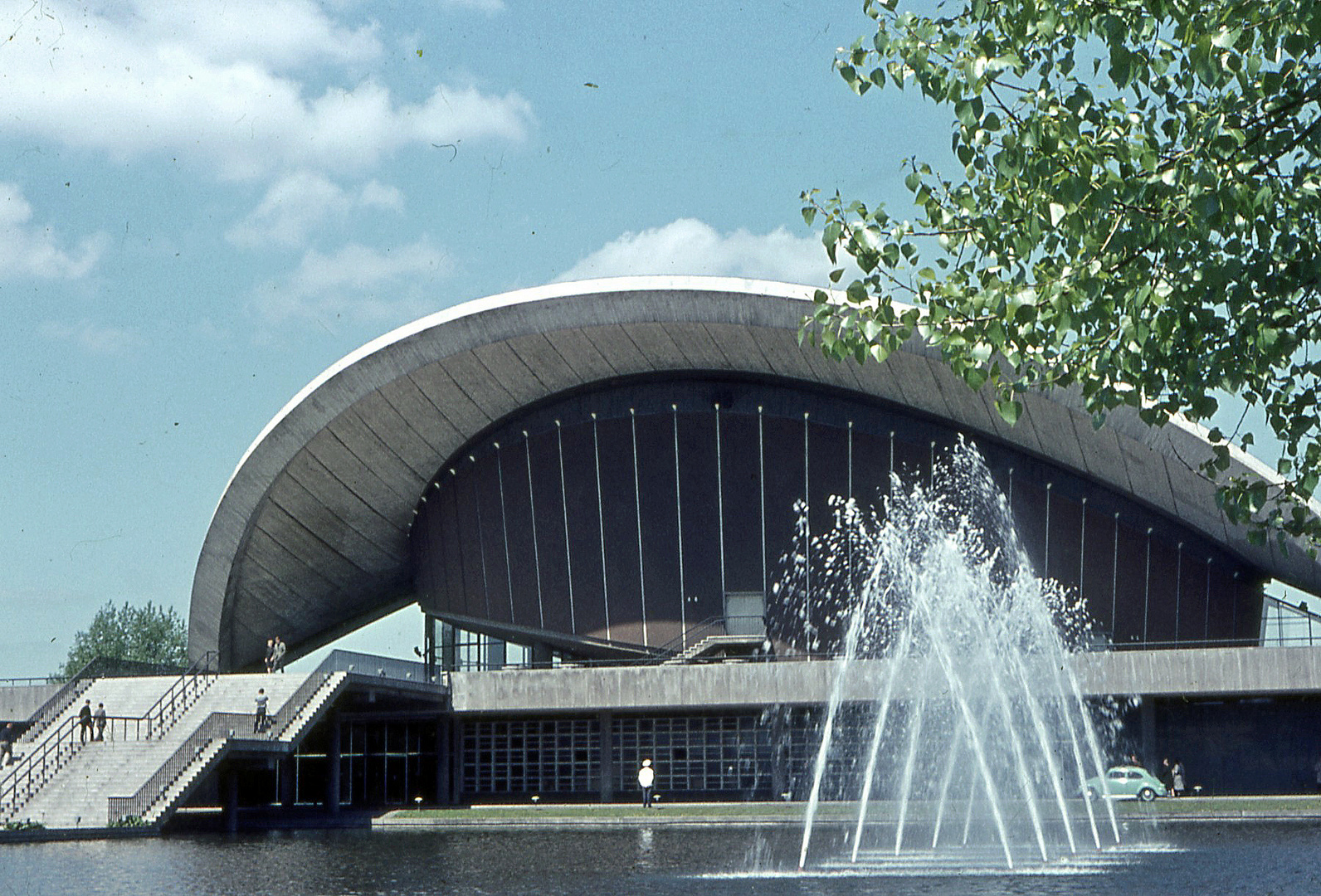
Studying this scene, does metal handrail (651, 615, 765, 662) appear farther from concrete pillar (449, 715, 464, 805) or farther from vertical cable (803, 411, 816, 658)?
Answer: concrete pillar (449, 715, 464, 805)

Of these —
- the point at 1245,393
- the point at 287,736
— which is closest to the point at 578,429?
the point at 287,736

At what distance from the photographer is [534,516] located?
47656mm

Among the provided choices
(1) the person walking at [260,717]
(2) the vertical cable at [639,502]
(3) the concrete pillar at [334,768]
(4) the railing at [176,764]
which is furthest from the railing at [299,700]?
(2) the vertical cable at [639,502]

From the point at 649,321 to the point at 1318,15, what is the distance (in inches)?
1363

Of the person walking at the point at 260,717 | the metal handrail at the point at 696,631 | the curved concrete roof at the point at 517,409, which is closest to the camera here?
the person walking at the point at 260,717

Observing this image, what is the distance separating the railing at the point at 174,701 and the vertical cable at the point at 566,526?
37.2 feet

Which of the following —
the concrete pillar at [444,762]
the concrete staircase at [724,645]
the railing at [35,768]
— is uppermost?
the concrete staircase at [724,645]

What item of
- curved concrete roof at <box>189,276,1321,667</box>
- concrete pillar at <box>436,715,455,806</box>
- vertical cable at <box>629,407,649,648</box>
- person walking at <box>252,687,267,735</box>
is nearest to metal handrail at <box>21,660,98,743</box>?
person walking at <box>252,687,267,735</box>

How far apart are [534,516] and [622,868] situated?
27524mm

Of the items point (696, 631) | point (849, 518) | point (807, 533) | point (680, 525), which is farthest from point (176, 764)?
point (849, 518)

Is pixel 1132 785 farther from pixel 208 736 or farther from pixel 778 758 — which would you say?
pixel 208 736

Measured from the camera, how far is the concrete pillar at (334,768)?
38.7m

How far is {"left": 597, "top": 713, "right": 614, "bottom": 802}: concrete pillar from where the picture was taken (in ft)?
135

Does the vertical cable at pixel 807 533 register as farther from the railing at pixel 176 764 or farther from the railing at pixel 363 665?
the railing at pixel 176 764
